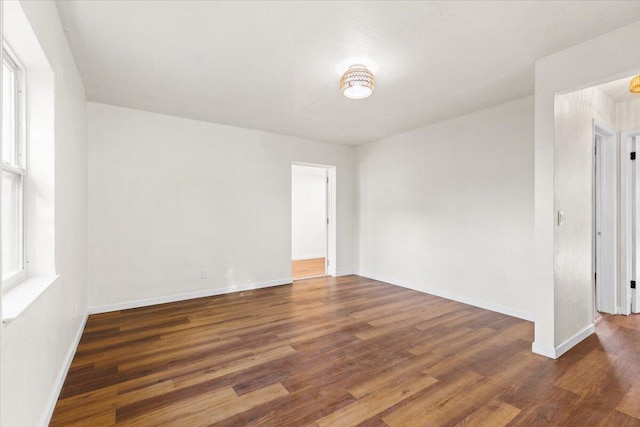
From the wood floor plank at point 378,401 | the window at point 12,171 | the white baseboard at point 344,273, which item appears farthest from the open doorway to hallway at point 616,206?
the window at point 12,171

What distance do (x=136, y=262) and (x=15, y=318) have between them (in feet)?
9.46

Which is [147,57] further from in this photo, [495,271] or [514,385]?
[495,271]

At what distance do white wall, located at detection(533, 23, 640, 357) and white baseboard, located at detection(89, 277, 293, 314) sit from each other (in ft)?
11.6

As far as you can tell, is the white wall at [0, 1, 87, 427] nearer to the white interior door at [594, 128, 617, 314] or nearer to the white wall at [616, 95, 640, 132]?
the white interior door at [594, 128, 617, 314]

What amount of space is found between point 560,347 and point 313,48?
128 inches

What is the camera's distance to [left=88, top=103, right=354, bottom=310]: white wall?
12.1ft

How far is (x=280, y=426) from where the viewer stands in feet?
5.70

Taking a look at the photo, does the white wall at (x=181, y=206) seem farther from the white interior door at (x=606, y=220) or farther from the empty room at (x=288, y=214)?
the white interior door at (x=606, y=220)

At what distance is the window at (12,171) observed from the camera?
62.0 inches

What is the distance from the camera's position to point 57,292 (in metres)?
2.00

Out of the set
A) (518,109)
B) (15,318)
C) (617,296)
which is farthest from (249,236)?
(617,296)

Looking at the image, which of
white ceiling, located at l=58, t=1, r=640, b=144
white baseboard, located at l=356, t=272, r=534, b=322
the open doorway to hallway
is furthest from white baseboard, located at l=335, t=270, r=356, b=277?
the open doorway to hallway

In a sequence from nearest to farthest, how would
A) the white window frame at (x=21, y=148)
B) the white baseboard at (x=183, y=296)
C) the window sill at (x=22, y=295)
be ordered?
the window sill at (x=22, y=295) < the white window frame at (x=21, y=148) < the white baseboard at (x=183, y=296)

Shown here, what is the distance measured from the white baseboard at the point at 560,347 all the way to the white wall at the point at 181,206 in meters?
3.51
